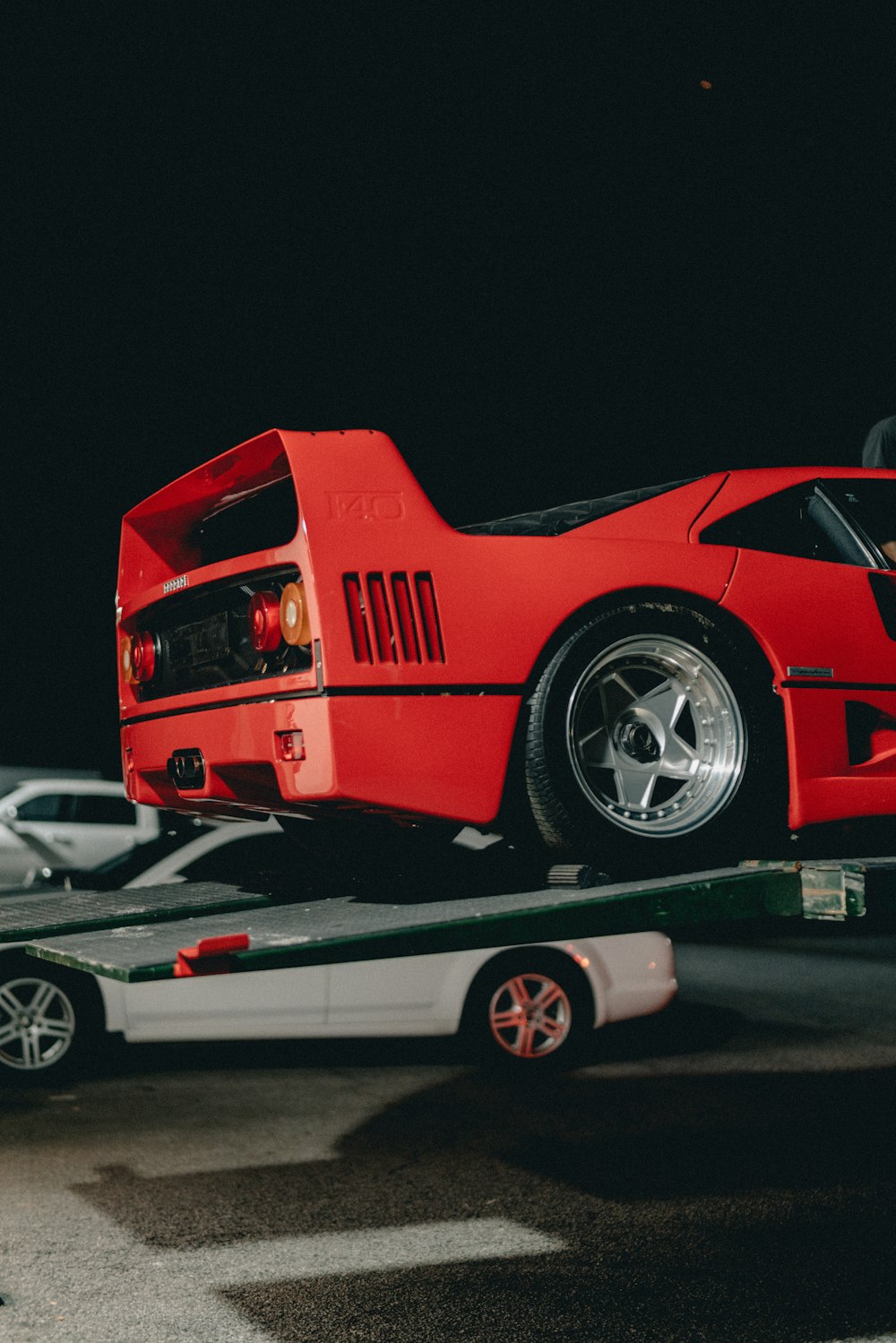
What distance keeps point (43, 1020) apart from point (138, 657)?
319cm

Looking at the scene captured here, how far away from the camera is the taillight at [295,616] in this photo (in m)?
3.71

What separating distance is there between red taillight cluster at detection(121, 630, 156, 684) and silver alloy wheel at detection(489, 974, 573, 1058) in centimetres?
338

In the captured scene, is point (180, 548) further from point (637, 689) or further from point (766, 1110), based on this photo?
point (766, 1110)

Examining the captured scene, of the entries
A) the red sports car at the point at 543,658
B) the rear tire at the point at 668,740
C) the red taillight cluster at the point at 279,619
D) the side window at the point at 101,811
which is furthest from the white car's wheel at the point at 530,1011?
the side window at the point at 101,811

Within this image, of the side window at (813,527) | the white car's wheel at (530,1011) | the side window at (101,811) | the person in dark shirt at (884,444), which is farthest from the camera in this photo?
the side window at (101,811)

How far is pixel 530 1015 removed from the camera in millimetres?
7355

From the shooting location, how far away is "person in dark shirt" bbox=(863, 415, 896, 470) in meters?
5.23

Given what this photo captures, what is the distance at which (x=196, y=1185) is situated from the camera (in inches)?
217

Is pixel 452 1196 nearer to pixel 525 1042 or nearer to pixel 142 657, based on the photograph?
pixel 525 1042

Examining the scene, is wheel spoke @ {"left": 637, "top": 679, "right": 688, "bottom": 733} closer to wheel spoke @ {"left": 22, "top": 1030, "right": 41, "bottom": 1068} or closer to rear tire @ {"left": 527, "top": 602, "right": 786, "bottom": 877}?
rear tire @ {"left": 527, "top": 602, "right": 786, "bottom": 877}

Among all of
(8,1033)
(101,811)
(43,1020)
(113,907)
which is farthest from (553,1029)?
(101,811)

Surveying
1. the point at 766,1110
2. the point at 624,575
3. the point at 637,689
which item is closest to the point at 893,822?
the point at 637,689

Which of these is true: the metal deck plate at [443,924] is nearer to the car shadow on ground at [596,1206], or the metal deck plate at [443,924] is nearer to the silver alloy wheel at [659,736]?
the silver alloy wheel at [659,736]

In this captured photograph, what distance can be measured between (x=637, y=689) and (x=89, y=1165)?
346cm
